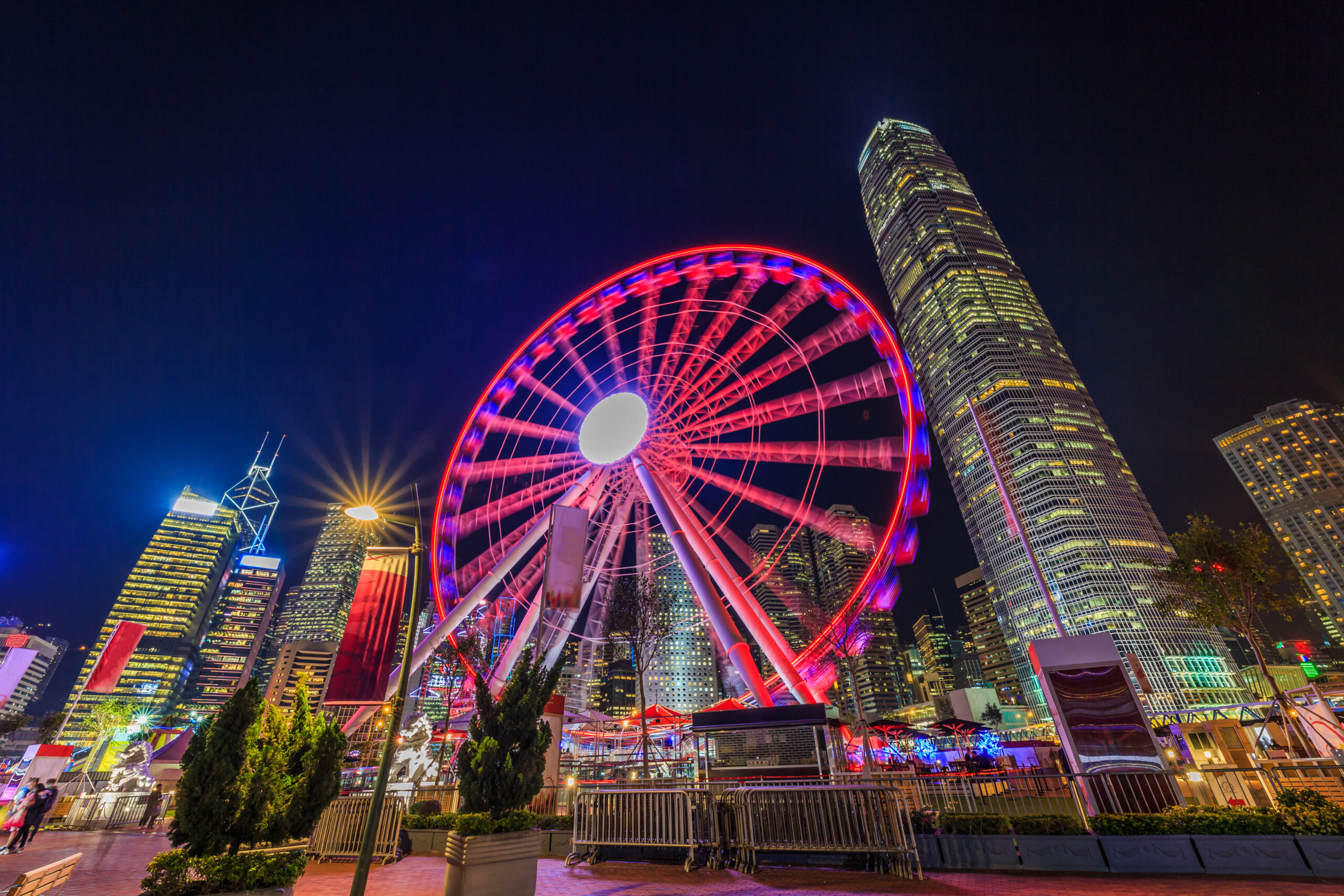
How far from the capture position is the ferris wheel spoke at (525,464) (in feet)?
88.1

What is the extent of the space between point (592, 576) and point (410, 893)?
18329mm

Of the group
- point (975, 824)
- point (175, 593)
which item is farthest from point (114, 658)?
point (175, 593)

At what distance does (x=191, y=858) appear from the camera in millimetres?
5590

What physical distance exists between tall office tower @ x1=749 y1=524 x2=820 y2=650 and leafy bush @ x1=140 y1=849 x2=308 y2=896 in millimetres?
15073

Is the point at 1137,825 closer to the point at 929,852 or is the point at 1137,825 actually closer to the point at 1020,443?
the point at 929,852

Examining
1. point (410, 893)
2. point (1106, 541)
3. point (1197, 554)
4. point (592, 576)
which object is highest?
point (1106, 541)

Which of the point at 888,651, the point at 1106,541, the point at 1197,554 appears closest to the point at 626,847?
the point at 1197,554

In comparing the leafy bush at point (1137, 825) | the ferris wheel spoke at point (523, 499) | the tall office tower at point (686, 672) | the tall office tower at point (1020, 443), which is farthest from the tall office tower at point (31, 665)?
the tall office tower at point (686, 672)

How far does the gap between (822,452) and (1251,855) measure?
48.6 ft

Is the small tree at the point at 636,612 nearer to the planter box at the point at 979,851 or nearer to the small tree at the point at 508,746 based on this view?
the small tree at the point at 508,746

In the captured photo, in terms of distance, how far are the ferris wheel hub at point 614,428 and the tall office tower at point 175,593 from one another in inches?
6792

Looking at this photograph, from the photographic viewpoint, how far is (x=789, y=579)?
44375 millimetres

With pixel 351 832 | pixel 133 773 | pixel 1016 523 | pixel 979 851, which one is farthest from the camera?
pixel 1016 523

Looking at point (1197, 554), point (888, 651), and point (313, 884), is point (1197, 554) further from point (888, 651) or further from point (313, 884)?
point (888, 651)
